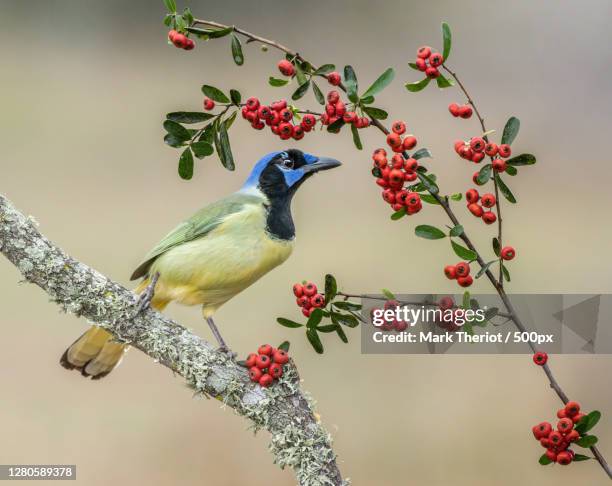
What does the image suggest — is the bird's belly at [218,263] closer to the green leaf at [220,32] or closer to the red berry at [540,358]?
the green leaf at [220,32]

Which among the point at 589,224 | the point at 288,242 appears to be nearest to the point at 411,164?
the point at 288,242

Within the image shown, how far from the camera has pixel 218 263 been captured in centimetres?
223

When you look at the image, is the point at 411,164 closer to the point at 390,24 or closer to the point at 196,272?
the point at 196,272

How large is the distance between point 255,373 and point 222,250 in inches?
15.3

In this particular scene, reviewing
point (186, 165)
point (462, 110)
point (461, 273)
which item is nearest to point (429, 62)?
point (462, 110)

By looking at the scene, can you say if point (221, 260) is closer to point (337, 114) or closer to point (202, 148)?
point (202, 148)

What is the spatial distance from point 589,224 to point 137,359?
3493 mm

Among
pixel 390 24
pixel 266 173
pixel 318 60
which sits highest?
pixel 390 24

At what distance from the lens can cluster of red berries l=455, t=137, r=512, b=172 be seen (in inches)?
69.5

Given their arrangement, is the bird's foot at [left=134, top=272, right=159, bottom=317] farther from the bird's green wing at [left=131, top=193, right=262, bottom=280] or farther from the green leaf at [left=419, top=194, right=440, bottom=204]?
the green leaf at [left=419, top=194, right=440, bottom=204]

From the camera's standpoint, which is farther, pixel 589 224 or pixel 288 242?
pixel 589 224

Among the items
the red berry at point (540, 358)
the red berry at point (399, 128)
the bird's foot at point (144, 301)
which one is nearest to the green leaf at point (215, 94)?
the red berry at point (399, 128)

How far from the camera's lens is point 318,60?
7.89 metres

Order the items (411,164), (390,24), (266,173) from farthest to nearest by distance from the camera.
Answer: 1. (390,24)
2. (266,173)
3. (411,164)
